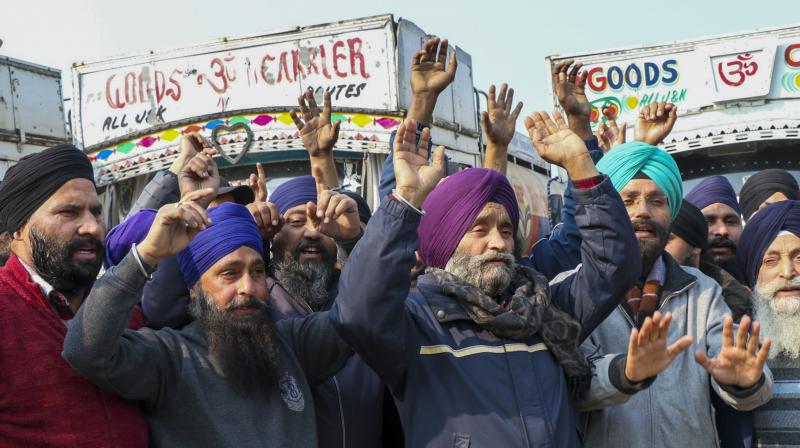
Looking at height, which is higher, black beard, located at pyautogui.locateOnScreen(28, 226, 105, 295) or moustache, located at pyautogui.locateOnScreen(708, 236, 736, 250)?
black beard, located at pyautogui.locateOnScreen(28, 226, 105, 295)

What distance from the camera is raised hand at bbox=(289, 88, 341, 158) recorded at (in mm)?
4711

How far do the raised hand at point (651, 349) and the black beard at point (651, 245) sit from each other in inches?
27.6

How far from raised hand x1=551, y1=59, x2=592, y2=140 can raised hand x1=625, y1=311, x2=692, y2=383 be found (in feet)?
4.83

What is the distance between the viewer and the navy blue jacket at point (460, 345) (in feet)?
9.33

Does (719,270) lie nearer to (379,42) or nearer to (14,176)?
(14,176)

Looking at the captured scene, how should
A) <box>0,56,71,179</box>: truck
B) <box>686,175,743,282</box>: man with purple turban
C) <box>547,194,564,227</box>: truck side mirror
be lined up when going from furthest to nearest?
<box>0,56,71,179</box>: truck < <box>547,194,564,227</box>: truck side mirror < <box>686,175,743,282</box>: man with purple turban

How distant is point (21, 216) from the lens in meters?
3.10

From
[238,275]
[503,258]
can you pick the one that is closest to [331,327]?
[238,275]

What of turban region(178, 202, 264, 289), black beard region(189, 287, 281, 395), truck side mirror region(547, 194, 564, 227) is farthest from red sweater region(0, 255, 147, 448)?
truck side mirror region(547, 194, 564, 227)

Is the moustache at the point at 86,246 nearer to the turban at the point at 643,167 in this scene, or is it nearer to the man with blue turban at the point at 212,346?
the man with blue turban at the point at 212,346

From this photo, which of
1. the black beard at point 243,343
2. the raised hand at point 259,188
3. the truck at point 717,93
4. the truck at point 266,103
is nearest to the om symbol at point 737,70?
the truck at point 717,93

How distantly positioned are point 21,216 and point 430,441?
1.48 meters

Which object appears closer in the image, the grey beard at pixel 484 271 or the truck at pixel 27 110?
the grey beard at pixel 484 271

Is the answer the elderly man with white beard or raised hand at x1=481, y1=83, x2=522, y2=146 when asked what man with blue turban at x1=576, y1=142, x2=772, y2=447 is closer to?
the elderly man with white beard
